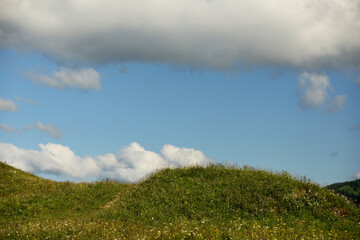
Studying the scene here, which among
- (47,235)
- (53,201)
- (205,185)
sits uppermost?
(205,185)

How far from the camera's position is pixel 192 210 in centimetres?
2345

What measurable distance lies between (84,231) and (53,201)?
44.6ft

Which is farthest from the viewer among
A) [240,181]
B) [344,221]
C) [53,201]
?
[53,201]

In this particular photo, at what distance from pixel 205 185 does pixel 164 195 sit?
3438mm

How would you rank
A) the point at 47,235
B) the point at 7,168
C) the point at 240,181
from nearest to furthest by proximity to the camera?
the point at 47,235 < the point at 240,181 < the point at 7,168

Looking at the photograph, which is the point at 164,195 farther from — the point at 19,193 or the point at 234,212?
the point at 19,193

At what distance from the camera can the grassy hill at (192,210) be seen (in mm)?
17703

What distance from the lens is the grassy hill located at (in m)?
17.7

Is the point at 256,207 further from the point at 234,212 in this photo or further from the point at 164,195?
the point at 164,195

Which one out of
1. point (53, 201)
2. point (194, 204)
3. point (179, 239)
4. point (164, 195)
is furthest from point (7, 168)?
point (179, 239)

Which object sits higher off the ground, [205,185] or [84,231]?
[205,185]

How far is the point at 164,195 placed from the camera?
86.3ft

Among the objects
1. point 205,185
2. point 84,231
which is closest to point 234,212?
point 205,185

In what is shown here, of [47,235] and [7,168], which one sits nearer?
Result: [47,235]
